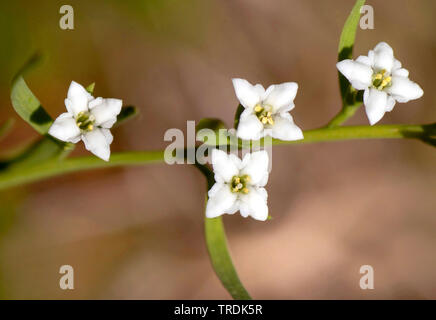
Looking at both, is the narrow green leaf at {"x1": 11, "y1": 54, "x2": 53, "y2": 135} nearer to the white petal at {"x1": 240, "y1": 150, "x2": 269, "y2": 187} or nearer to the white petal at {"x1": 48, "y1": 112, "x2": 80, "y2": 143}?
the white petal at {"x1": 48, "y1": 112, "x2": 80, "y2": 143}

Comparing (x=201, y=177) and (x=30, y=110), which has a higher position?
(x=201, y=177)

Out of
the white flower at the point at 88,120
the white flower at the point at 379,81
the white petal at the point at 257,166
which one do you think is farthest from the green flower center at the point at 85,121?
the white flower at the point at 379,81

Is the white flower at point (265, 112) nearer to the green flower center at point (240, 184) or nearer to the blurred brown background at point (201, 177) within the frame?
the green flower center at point (240, 184)

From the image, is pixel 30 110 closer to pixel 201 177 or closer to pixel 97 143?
pixel 97 143

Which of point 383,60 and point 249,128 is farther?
point 383,60

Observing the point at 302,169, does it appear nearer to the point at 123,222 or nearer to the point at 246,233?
the point at 246,233

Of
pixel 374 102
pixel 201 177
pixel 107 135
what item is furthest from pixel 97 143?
pixel 201 177
